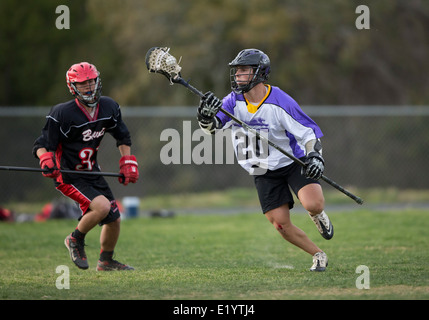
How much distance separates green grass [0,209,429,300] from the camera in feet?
16.9

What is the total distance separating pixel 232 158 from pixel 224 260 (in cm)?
606

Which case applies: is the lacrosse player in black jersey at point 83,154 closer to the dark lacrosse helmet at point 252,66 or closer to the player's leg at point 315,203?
the dark lacrosse helmet at point 252,66

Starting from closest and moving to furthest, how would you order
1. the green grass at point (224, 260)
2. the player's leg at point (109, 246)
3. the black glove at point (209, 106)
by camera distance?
1. the green grass at point (224, 260)
2. the black glove at point (209, 106)
3. the player's leg at point (109, 246)

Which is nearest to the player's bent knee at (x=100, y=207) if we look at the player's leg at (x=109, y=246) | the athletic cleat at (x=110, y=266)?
the player's leg at (x=109, y=246)

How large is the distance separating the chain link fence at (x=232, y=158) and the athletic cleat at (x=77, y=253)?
21.6ft

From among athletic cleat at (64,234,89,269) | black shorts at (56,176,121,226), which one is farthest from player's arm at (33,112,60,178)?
athletic cleat at (64,234,89,269)

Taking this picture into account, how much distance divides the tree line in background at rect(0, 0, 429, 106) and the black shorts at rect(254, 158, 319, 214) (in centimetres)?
1173

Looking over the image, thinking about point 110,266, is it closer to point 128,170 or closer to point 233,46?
point 128,170

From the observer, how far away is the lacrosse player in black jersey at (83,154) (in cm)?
625

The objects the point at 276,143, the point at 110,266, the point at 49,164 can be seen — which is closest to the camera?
the point at 49,164

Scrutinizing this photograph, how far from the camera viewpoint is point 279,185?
246 inches

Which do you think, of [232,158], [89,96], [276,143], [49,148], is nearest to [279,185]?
[276,143]

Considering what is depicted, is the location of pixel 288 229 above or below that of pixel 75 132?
below

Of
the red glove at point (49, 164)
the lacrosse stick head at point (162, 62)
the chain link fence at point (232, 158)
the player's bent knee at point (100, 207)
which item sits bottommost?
the player's bent knee at point (100, 207)
